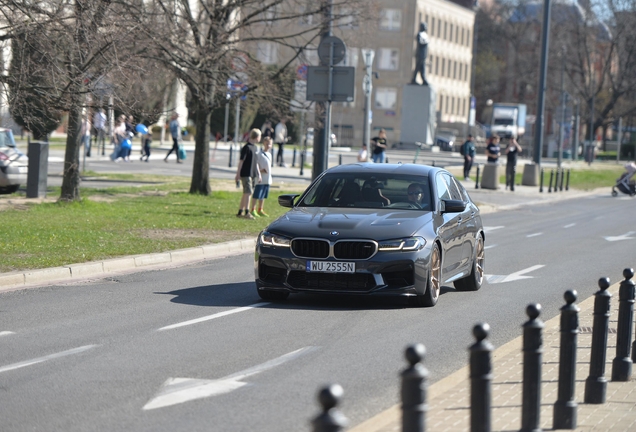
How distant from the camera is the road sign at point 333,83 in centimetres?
2286

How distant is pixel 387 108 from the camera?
10275 cm

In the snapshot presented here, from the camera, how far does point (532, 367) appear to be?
5977 millimetres

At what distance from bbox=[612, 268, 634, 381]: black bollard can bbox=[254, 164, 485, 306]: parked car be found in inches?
144

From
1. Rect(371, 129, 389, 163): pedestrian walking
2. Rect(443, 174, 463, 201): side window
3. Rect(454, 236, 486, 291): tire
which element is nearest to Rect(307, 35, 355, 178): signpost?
Rect(443, 174, 463, 201): side window

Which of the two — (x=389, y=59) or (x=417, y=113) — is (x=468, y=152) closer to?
(x=417, y=113)

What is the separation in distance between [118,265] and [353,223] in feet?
14.3

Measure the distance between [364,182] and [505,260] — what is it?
5.48m

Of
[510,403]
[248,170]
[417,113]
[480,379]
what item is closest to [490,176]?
[248,170]

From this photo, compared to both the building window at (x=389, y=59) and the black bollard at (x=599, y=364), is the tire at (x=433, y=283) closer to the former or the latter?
the black bollard at (x=599, y=364)

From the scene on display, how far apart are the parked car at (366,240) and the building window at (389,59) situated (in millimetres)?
89754

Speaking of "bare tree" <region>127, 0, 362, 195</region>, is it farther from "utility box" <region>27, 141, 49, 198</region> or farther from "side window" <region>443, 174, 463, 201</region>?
"side window" <region>443, 174, 463, 201</region>

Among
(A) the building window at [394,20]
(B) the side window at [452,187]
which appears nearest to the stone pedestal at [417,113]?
(A) the building window at [394,20]

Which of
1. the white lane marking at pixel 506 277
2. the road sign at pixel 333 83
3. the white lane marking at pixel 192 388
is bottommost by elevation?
the white lane marking at pixel 192 388

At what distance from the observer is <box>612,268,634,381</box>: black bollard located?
800 centimetres
